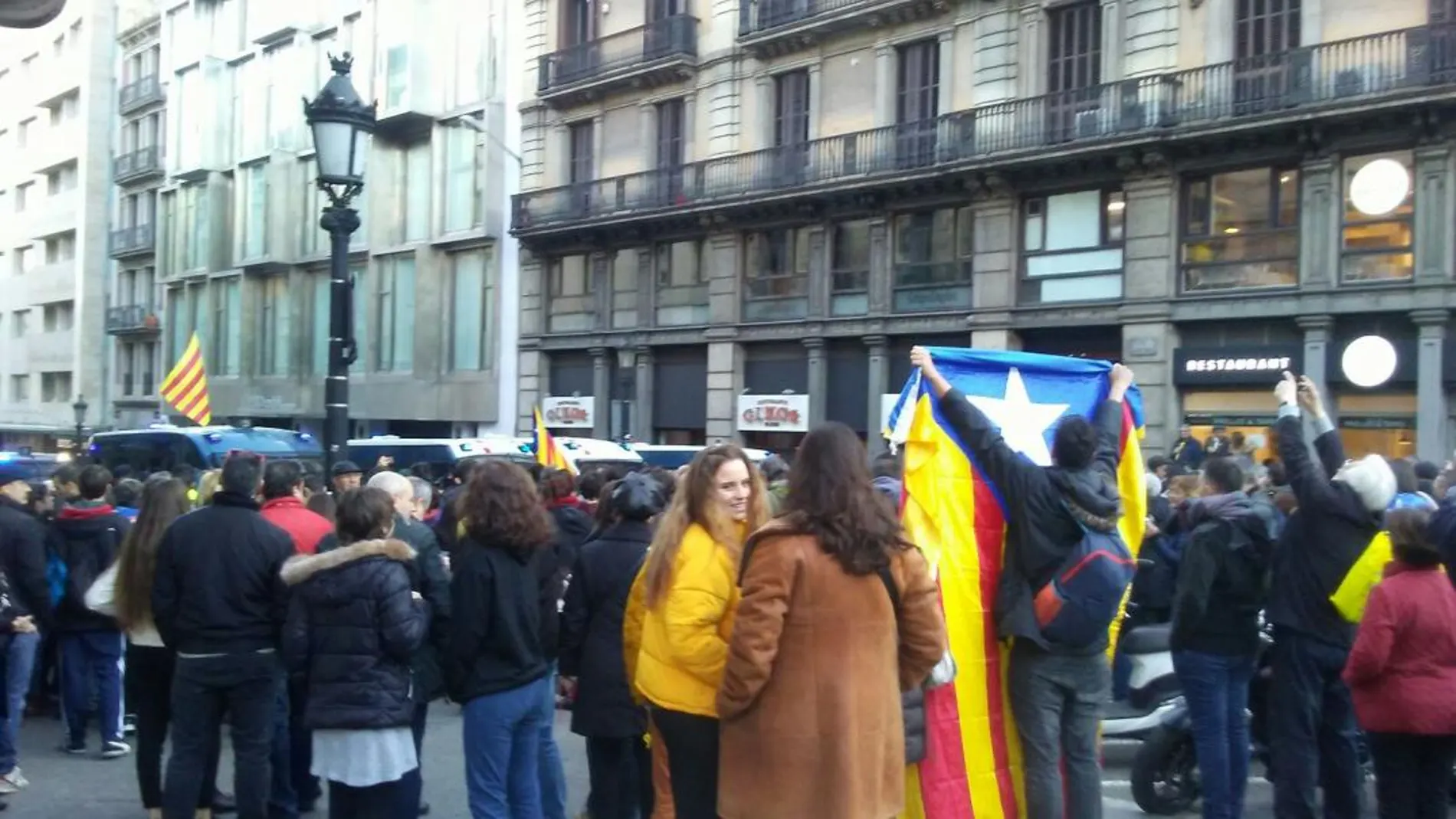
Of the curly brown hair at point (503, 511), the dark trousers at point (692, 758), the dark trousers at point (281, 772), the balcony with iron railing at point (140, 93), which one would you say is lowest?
the dark trousers at point (281, 772)

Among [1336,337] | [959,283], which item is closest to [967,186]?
[959,283]

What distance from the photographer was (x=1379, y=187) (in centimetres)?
2034

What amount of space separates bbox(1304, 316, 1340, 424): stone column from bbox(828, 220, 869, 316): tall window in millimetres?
8700

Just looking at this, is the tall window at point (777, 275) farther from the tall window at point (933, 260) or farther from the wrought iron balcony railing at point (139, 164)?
the wrought iron balcony railing at point (139, 164)

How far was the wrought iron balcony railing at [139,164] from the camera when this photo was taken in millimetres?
49875

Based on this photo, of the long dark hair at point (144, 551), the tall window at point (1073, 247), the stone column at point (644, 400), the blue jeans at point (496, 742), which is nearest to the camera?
the blue jeans at point (496, 742)

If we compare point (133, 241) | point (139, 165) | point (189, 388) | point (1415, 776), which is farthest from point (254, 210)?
point (1415, 776)

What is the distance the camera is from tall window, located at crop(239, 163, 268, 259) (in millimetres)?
43094

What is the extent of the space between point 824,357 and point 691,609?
77.8 feet

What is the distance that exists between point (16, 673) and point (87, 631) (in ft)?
2.74

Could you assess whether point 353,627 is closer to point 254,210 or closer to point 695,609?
point 695,609

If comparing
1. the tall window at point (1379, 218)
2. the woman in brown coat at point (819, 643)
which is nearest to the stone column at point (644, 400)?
the tall window at point (1379, 218)

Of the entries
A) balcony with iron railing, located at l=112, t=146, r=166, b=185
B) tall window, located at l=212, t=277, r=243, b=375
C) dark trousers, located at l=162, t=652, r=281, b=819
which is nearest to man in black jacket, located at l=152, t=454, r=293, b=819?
dark trousers, located at l=162, t=652, r=281, b=819

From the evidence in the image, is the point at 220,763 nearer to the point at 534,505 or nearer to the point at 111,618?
the point at 111,618
